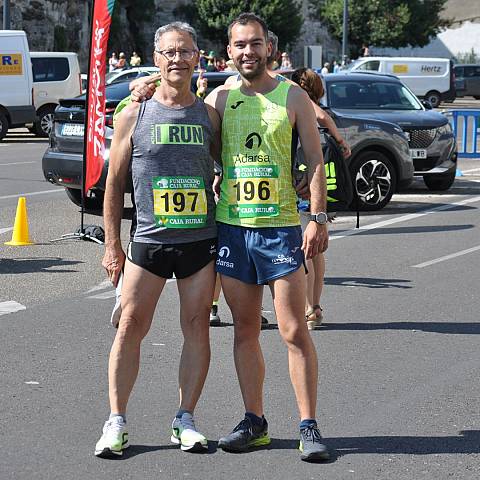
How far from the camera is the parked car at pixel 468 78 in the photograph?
55000 mm

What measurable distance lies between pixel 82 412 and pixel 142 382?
66 cm

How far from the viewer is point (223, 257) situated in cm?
520

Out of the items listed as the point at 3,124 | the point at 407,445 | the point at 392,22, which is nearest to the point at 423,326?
the point at 407,445

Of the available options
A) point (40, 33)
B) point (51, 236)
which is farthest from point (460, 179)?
point (40, 33)

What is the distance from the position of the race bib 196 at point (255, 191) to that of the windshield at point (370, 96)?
37.0 feet

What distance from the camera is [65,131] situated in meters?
13.9

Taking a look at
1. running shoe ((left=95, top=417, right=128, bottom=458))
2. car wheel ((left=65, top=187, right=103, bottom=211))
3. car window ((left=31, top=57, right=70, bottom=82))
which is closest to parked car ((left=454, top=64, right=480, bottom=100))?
car window ((left=31, top=57, right=70, bottom=82))

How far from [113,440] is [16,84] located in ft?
72.0

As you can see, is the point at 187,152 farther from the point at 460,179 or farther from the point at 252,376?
the point at 460,179

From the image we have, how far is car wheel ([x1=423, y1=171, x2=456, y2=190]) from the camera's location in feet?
54.3

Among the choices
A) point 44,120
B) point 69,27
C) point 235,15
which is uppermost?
point 235,15

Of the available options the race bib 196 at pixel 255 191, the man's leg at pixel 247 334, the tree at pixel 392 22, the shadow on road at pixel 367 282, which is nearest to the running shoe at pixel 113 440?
the man's leg at pixel 247 334

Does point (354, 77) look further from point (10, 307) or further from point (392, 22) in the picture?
point (392, 22)

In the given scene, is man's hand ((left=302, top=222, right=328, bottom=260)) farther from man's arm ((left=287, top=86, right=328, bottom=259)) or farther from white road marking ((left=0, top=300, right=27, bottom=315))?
white road marking ((left=0, top=300, right=27, bottom=315))
